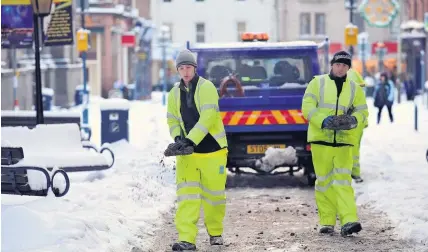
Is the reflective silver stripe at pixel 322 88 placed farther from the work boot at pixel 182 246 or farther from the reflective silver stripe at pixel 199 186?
the work boot at pixel 182 246

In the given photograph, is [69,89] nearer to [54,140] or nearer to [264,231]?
[54,140]

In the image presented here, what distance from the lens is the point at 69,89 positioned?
45.3m

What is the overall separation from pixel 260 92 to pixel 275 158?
73.2 inches

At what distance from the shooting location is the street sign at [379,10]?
3801 cm

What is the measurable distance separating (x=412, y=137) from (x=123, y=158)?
379 inches

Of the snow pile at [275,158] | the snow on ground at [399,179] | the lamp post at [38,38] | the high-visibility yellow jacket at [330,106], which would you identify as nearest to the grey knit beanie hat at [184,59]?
the high-visibility yellow jacket at [330,106]

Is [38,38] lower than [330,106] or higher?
higher

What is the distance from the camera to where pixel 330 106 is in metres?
10.0

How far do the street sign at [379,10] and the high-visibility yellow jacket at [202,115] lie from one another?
29.1m

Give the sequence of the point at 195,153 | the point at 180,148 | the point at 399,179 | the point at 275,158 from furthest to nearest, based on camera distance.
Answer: the point at 399,179, the point at 275,158, the point at 195,153, the point at 180,148

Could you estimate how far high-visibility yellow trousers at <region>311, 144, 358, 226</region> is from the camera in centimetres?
984

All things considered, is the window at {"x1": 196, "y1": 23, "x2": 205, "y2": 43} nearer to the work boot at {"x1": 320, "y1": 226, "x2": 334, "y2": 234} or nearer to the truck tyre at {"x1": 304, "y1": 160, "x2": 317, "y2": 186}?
the truck tyre at {"x1": 304, "y1": 160, "x2": 317, "y2": 186}

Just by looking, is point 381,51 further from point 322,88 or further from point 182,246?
point 182,246

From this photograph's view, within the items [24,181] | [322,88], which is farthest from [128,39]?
[322,88]
